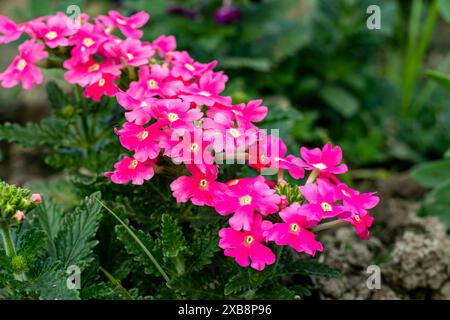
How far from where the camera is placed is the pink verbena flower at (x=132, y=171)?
161 centimetres

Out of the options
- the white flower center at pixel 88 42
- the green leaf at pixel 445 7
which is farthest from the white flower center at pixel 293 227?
the green leaf at pixel 445 7

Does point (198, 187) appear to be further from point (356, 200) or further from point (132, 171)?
point (356, 200)

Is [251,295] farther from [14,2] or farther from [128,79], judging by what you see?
[14,2]

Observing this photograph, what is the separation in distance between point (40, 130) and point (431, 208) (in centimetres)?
139

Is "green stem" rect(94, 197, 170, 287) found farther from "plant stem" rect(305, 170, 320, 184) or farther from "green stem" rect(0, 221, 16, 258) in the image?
"plant stem" rect(305, 170, 320, 184)

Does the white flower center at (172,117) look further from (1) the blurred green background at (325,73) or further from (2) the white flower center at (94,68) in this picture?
(1) the blurred green background at (325,73)

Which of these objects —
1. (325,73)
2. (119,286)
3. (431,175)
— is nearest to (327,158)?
(119,286)

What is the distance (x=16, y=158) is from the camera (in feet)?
11.2

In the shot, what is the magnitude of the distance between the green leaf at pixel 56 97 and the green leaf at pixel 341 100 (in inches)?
59.9

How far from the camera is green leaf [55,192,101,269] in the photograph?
5.54 ft

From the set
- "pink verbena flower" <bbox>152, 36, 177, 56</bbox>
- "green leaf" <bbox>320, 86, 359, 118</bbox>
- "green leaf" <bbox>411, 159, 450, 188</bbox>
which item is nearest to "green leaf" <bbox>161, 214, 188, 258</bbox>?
"pink verbena flower" <bbox>152, 36, 177, 56</bbox>

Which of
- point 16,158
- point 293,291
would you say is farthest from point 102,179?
point 16,158

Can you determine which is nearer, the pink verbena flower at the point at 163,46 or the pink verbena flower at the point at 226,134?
the pink verbena flower at the point at 226,134

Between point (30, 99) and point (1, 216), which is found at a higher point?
point (1, 216)
